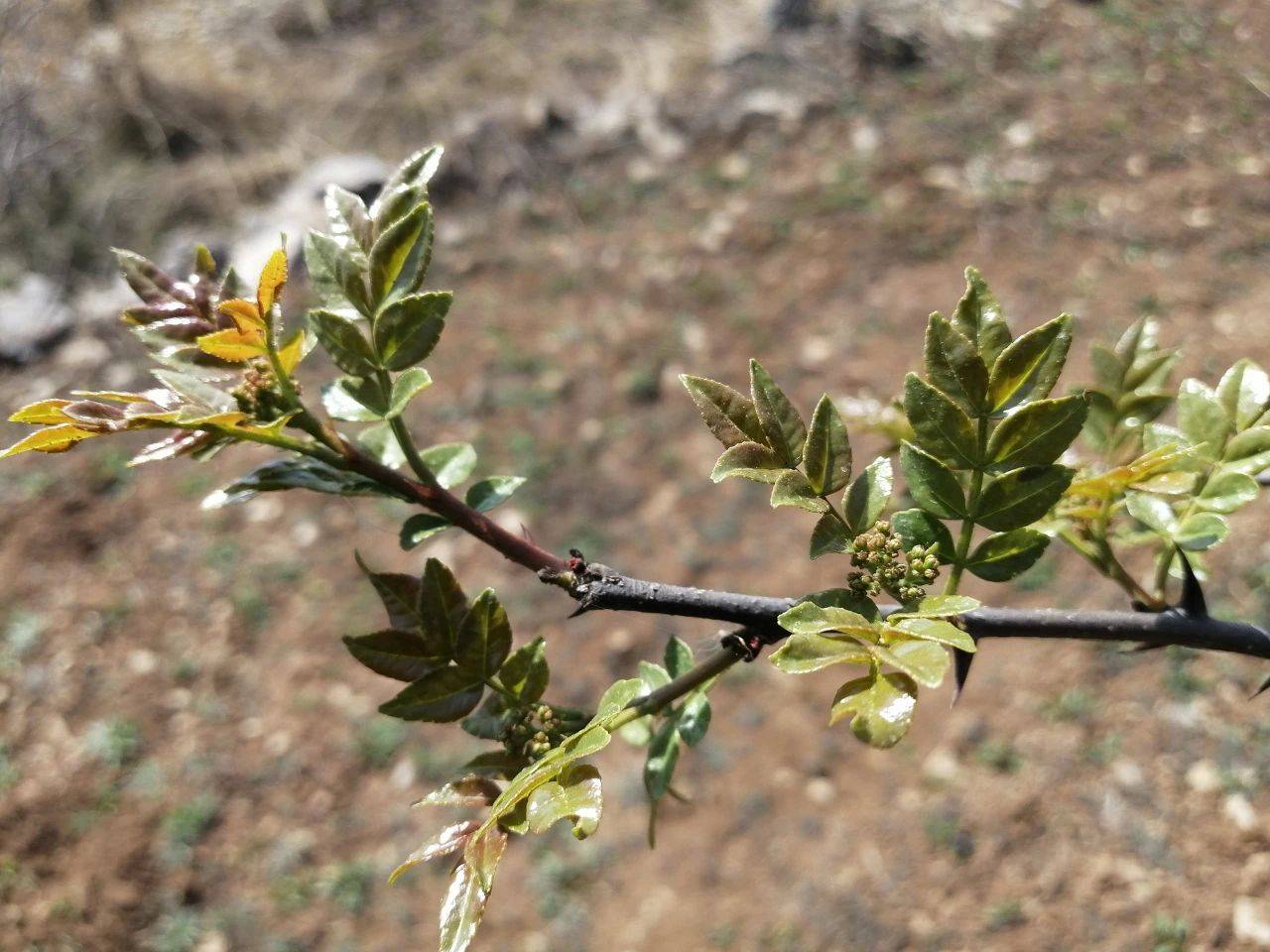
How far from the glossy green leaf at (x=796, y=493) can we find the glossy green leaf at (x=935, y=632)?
0.33 ft

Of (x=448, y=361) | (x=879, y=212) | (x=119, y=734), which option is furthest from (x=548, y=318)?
(x=119, y=734)

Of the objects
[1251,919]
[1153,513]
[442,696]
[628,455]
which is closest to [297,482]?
[442,696]

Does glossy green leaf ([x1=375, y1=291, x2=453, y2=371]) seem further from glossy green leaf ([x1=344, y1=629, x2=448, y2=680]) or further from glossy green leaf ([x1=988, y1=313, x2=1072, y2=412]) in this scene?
glossy green leaf ([x1=988, y1=313, x2=1072, y2=412])

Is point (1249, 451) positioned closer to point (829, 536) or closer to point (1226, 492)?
point (1226, 492)

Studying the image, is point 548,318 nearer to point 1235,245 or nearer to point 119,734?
point 119,734

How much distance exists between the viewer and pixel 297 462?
682mm

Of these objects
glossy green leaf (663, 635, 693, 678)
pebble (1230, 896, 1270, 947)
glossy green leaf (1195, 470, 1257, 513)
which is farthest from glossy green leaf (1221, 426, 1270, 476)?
pebble (1230, 896, 1270, 947)

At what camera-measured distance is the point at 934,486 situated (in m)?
0.66

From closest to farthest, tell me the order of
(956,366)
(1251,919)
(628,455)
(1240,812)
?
1. (956,366)
2. (1251,919)
3. (1240,812)
4. (628,455)

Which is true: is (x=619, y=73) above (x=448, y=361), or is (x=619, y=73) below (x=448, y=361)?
above

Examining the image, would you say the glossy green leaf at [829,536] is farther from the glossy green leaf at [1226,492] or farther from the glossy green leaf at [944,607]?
the glossy green leaf at [1226,492]

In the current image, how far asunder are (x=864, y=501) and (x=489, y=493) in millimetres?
286

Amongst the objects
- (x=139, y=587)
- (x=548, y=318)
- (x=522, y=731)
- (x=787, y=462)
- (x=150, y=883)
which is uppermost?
(x=787, y=462)

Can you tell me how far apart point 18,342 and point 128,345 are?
463 mm
